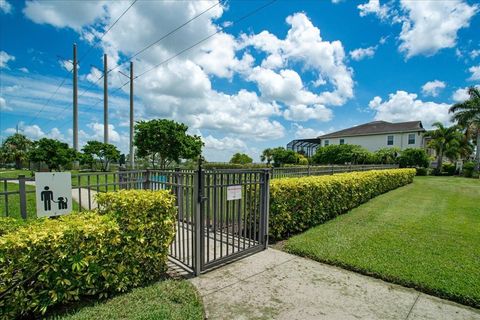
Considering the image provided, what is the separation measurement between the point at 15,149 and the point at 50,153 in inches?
1127

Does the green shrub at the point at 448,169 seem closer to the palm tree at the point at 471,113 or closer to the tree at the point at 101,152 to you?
the palm tree at the point at 471,113

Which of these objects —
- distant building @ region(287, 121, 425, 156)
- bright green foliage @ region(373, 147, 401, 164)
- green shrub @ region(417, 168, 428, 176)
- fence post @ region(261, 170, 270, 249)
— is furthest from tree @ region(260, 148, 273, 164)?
fence post @ region(261, 170, 270, 249)

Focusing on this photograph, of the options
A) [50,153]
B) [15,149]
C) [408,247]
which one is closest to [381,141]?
[408,247]

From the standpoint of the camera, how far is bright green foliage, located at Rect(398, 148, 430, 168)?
2620cm

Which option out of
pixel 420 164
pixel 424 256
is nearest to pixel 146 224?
pixel 424 256

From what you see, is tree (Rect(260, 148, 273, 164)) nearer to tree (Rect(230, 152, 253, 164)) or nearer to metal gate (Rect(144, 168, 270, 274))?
tree (Rect(230, 152, 253, 164))

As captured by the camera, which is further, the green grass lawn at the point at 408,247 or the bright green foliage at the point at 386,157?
the bright green foliage at the point at 386,157

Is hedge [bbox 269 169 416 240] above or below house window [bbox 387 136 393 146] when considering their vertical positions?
below

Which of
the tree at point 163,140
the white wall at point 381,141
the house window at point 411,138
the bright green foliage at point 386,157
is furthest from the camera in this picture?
the house window at point 411,138

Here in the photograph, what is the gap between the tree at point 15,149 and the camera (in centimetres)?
3934

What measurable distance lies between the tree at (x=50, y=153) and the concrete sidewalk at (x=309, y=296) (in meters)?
22.0

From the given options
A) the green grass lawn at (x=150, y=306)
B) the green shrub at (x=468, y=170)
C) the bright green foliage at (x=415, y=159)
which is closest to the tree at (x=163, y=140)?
the green grass lawn at (x=150, y=306)

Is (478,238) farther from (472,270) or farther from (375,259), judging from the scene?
(375,259)

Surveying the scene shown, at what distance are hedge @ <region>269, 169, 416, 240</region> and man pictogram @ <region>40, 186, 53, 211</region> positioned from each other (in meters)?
3.66
